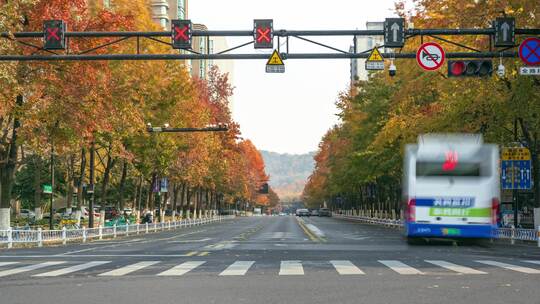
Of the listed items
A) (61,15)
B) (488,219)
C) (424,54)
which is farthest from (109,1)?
(488,219)

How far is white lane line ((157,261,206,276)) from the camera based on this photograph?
15.3 metres

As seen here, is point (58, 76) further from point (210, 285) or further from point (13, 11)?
point (210, 285)

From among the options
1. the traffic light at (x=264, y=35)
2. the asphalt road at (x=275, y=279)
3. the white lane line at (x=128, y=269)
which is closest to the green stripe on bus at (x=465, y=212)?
the asphalt road at (x=275, y=279)

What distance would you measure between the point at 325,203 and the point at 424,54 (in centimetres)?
17452

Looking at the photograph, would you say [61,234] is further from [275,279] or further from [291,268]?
[275,279]

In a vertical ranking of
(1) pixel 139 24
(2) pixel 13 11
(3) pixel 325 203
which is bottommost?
(3) pixel 325 203

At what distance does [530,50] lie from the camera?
913 inches

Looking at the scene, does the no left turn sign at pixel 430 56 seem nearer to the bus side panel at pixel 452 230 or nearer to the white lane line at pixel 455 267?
the bus side panel at pixel 452 230

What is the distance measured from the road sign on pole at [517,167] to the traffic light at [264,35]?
16939 mm

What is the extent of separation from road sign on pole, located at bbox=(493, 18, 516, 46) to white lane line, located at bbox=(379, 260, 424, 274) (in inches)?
351

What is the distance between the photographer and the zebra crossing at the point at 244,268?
15.3 metres

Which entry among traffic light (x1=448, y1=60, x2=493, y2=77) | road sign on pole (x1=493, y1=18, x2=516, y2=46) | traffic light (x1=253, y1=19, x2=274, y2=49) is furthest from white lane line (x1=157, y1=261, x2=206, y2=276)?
road sign on pole (x1=493, y1=18, x2=516, y2=46)

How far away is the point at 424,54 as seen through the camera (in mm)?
22969

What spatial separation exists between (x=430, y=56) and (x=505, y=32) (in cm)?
254
